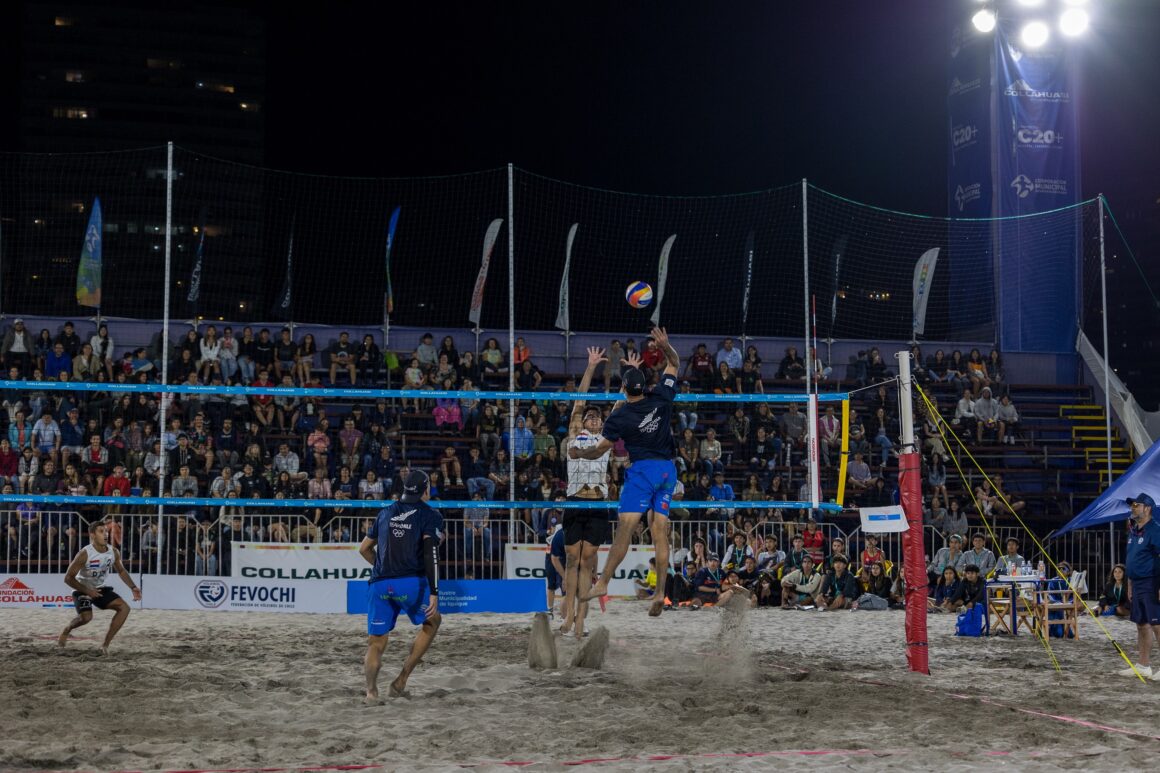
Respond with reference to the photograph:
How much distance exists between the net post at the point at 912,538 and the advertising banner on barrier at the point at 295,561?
6786 millimetres

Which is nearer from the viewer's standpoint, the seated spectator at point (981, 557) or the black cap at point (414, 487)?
the black cap at point (414, 487)

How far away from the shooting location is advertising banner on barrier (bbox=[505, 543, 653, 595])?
14.1 m

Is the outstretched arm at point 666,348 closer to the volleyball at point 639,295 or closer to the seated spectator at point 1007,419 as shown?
the volleyball at point 639,295

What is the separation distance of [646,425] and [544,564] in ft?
22.1

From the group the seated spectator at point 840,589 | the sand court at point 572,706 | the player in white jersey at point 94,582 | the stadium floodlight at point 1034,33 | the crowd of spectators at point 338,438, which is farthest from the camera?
the stadium floodlight at point 1034,33

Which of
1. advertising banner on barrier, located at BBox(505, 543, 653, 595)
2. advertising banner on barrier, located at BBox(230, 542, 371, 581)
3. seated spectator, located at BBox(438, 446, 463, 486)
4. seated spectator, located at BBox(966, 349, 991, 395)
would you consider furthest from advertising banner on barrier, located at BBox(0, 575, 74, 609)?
seated spectator, located at BBox(966, 349, 991, 395)

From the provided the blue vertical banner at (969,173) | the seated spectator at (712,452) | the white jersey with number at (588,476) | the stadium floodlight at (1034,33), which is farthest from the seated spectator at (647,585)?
the stadium floodlight at (1034,33)

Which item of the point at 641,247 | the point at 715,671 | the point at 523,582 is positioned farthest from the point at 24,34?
the point at 715,671

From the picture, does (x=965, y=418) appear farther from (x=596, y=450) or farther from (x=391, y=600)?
(x=391, y=600)

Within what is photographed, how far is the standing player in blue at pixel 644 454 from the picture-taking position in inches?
305

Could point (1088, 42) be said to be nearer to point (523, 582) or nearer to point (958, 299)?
point (958, 299)

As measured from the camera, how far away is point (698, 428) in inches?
680

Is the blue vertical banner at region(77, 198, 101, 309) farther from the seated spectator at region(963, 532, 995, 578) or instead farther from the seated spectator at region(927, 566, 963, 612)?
the seated spectator at region(963, 532, 995, 578)

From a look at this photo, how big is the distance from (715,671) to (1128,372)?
1723 centimetres
